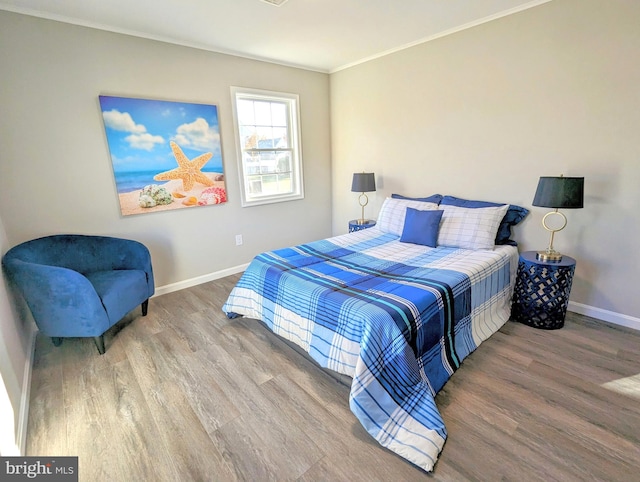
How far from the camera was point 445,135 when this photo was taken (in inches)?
125

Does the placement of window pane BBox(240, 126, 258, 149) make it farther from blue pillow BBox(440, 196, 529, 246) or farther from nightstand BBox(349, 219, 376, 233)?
blue pillow BBox(440, 196, 529, 246)

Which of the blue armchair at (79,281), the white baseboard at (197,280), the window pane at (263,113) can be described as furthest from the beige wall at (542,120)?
the blue armchair at (79,281)

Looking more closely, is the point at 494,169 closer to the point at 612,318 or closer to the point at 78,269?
the point at 612,318

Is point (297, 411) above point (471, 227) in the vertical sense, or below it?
below

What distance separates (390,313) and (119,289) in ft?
6.59

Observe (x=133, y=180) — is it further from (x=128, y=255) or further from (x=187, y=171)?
(x=128, y=255)

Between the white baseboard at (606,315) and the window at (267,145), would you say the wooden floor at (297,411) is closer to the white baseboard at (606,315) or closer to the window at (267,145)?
the white baseboard at (606,315)

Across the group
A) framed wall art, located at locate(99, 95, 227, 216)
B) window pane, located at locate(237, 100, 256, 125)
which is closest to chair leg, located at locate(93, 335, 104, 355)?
framed wall art, located at locate(99, 95, 227, 216)

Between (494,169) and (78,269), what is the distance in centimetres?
379

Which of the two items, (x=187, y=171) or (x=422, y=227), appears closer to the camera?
(x=422, y=227)

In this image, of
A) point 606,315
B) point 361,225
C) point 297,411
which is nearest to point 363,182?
point 361,225

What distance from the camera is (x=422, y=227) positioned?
9.28 feet

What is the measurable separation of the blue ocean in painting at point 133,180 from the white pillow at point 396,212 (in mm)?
2361

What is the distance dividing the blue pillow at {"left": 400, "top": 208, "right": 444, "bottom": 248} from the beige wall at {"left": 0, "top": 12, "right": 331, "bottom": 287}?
1.91 meters
